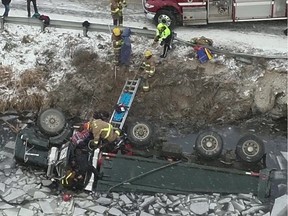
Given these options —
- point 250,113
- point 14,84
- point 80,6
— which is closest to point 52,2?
point 80,6

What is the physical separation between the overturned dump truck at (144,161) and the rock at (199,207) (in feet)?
1.31

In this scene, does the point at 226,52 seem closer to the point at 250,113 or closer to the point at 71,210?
the point at 250,113

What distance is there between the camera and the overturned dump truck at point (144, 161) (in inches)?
575

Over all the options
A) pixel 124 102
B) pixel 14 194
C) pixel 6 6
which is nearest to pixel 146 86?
pixel 124 102

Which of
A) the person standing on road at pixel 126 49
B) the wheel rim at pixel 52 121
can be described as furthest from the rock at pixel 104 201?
the person standing on road at pixel 126 49

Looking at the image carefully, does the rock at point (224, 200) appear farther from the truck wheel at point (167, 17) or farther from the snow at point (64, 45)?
the truck wheel at point (167, 17)

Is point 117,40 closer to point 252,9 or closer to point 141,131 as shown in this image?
point 141,131

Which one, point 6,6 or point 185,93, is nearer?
point 185,93

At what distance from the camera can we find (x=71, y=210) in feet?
46.6

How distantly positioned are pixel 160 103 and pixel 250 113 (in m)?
2.65

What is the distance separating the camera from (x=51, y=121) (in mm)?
15828

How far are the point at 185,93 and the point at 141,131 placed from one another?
90.5 inches

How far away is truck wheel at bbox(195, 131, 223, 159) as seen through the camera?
1544cm

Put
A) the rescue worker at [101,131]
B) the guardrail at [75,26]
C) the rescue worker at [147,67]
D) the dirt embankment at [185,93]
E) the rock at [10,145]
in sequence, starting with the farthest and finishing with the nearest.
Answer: the guardrail at [75,26] → the dirt embankment at [185,93] → the rescue worker at [147,67] → the rock at [10,145] → the rescue worker at [101,131]
